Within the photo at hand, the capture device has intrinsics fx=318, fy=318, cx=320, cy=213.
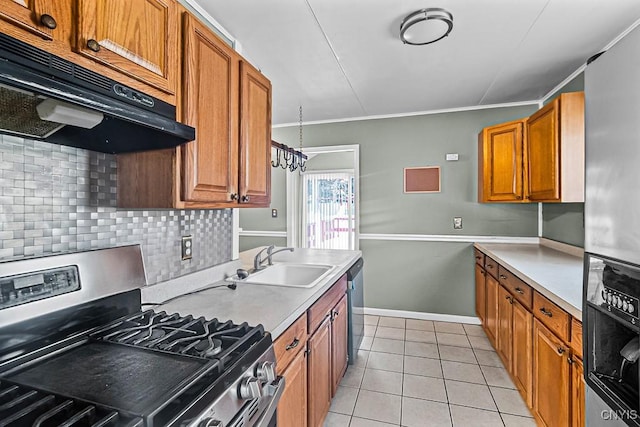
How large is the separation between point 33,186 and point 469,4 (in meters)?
2.22

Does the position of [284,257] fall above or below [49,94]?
below

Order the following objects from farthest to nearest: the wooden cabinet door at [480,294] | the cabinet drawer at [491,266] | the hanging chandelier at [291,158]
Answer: the wooden cabinet door at [480,294] → the hanging chandelier at [291,158] → the cabinet drawer at [491,266]

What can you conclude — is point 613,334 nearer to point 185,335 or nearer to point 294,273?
point 185,335

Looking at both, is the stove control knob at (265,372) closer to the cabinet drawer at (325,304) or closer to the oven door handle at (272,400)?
the oven door handle at (272,400)

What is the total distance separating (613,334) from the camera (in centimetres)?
95

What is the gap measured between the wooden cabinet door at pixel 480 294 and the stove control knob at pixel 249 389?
287 centimetres

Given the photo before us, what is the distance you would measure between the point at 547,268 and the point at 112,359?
99.6 inches

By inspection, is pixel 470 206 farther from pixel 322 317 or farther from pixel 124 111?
pixel 124 111

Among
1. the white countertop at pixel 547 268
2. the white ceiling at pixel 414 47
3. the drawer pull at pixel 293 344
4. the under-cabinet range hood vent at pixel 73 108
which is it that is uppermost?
the white ceiling at pixel 414 47

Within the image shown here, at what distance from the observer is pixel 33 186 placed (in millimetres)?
1021

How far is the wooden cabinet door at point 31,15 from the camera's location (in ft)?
2.26

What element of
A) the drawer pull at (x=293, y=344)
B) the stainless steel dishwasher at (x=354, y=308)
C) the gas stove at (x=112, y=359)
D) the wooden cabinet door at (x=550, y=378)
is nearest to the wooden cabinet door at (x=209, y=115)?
the gas stove at (x=112, y=359)

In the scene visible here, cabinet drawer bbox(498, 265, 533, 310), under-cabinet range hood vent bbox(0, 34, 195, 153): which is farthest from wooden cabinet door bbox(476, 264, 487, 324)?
under-cabinet range hood vent bbox(0, 34, 195, 153)

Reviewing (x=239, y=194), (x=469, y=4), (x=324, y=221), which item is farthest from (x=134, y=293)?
(x=324, y=221)
